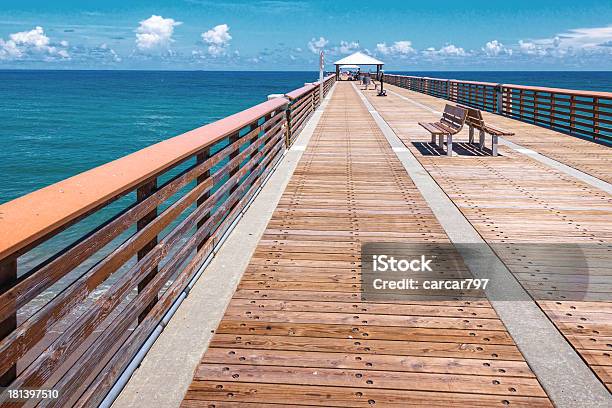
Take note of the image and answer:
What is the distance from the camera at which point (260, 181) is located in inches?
313

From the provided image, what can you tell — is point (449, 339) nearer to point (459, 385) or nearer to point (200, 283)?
point (459, 385)

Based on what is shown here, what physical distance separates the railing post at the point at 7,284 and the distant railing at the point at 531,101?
39.8ft

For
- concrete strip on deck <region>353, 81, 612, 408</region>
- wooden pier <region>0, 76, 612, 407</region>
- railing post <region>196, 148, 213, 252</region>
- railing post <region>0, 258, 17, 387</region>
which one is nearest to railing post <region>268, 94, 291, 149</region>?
wooden pier <region>0, 76, 612, 407</region>

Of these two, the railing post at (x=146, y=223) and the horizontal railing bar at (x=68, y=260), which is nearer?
the horizontal railing bar at (x=68, y=260)

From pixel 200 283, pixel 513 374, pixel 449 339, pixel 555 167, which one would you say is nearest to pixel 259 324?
pixel 200 283

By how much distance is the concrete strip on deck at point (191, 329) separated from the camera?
2.95m

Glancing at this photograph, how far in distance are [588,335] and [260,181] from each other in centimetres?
513

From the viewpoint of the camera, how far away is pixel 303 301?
4109 millimetres

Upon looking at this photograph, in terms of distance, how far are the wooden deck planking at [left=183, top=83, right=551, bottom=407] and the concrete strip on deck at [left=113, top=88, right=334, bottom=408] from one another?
0.09 m

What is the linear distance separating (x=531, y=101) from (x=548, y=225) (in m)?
12.6

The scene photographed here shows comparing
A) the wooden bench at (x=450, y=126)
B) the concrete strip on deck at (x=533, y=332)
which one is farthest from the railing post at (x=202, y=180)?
the wooden bench at (x=450, y=126)

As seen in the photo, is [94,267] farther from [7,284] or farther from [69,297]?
[7,284]

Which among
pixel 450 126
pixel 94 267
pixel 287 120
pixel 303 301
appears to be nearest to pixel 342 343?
pixel 303 301

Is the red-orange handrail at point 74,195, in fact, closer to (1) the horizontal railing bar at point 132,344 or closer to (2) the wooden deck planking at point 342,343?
(1) the horizontal railing bar at point 132,344
